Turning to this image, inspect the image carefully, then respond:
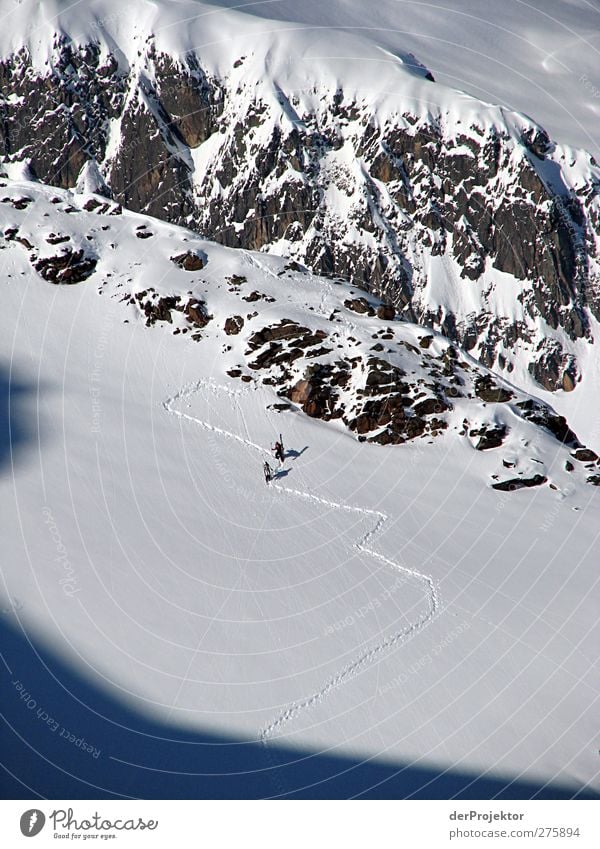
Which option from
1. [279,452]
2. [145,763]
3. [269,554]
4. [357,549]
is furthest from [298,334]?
[145,763]

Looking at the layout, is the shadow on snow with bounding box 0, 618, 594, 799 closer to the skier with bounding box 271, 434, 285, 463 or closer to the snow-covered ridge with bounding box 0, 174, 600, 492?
the skier with bounding box 271, 434, 285, 463

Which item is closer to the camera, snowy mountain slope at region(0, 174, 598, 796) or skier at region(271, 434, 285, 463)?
snowy mountain slope at region(0, 174, 598, 796)

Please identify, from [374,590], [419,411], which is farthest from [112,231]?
[374,590]

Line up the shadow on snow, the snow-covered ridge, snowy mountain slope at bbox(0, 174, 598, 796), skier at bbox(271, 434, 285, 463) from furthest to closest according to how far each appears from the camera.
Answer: the snow-covered ridge
skier at bbox(271, 434, 285, 463)
snowy mountain slope at bbox(0, 174, 598, 796)
the shadow on snow

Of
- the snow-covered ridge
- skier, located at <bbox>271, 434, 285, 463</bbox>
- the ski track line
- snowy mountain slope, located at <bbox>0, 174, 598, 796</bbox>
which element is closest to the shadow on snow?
snowy mountain slope, located at <bbox>0, 174, 598, 796</bbox>

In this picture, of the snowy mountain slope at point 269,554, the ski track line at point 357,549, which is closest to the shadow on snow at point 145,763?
the snowy mountain slope at point 269,554

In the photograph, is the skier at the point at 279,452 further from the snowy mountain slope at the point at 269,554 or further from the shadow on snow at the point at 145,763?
the shadow on snow at the point at 145,763
